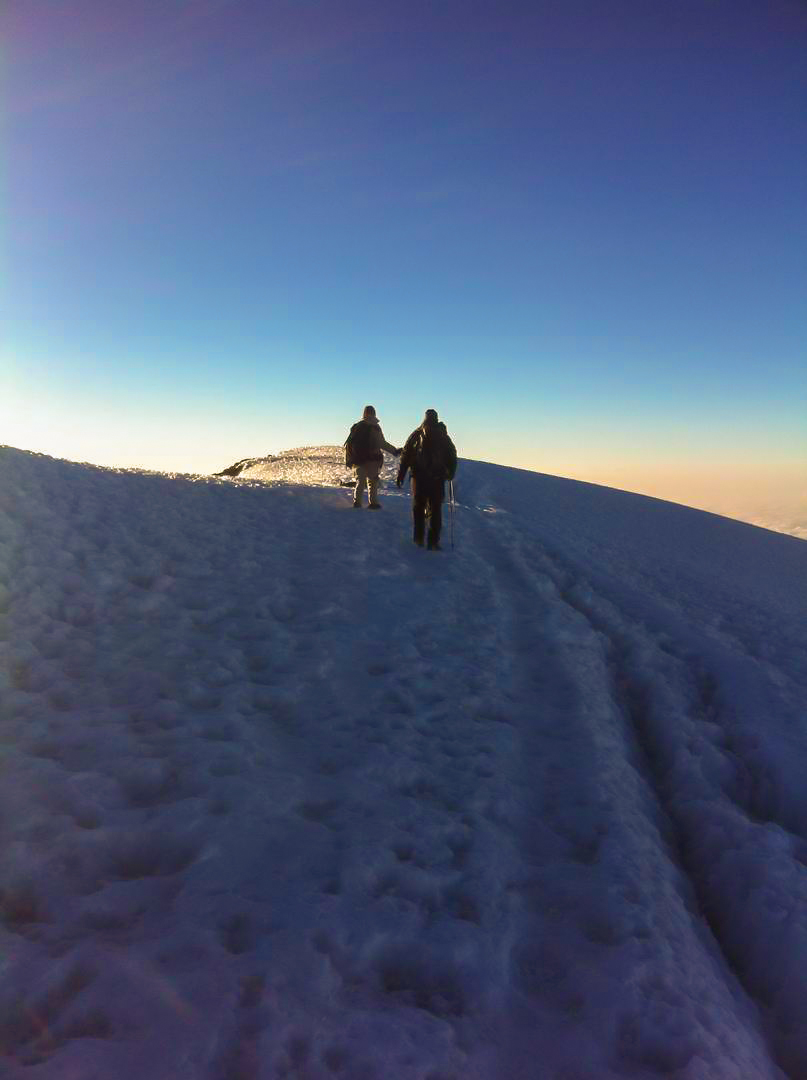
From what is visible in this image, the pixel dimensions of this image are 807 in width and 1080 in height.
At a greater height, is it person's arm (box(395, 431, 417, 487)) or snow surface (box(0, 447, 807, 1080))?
person's arm (box(395, 431, 417, 487))

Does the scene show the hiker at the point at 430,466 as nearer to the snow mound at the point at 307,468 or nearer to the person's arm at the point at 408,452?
the person's arm at the point at 408,452

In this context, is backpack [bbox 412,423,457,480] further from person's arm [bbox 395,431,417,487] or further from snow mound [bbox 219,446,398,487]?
snow mound [bbox 219,446,398,487]

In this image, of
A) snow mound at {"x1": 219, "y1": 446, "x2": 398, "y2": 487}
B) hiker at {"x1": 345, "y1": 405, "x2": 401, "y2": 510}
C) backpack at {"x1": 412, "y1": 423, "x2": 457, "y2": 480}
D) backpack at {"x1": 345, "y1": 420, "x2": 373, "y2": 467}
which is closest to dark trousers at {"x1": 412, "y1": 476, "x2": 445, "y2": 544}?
backpack at {"x1": 412, "y1": 423, "x2": 457, "y2": 480}

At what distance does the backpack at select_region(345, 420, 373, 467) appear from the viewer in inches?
591

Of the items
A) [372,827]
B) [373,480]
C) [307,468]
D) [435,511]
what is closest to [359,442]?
[373,480]

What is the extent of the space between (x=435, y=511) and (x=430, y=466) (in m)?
0.93

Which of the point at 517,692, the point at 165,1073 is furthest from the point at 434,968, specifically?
the point at 517,692

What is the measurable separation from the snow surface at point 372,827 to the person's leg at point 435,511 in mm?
2580

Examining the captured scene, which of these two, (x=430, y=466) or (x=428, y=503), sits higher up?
(x=430, y=466)

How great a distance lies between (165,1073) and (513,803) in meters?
3.29

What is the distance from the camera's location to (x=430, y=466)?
12.7m

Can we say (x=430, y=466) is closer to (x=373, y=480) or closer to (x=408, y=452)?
(x=408, y=452)

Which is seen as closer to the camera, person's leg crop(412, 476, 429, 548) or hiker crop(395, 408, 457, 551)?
hiker crop(395, 408, 457, 551)

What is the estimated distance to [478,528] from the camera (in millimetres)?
16203
